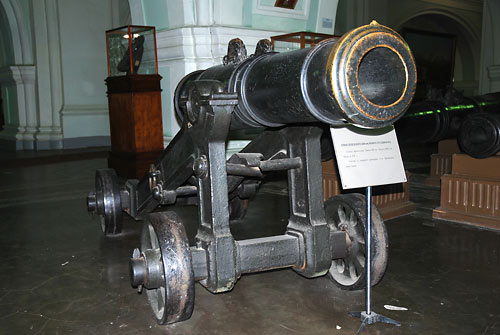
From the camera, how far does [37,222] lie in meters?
4.34

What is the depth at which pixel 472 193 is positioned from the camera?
4125 millimetres

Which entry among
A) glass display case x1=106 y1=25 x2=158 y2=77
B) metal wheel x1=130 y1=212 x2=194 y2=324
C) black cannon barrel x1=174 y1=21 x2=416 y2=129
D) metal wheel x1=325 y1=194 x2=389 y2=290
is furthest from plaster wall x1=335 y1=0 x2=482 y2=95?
metal wheel x1=130 y1=212 x2=194 y2=324

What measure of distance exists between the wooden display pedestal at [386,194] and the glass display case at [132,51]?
2782 mm

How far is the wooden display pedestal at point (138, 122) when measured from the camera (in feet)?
20.9

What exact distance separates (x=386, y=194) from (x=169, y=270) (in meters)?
2.64

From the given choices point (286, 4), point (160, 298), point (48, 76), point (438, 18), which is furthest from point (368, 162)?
point (438, 18)

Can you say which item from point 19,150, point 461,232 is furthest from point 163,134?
point 19,150

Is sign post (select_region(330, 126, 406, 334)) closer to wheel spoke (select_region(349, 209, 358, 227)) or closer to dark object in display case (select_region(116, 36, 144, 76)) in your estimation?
wheel spoke (select_region(349, 209, 358, 227))

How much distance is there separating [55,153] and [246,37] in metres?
5.71

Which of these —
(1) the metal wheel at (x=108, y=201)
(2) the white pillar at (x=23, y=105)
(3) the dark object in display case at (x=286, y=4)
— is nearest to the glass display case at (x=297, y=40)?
(3) the dark object in display case at (x=286, y=4)

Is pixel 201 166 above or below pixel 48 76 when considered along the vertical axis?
below

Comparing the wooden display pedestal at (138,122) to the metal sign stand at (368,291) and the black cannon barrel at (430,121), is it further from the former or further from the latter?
the metal sign stand at (368,291)

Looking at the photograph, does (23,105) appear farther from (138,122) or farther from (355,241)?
(355,241)

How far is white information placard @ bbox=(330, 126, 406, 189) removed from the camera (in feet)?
7.06
